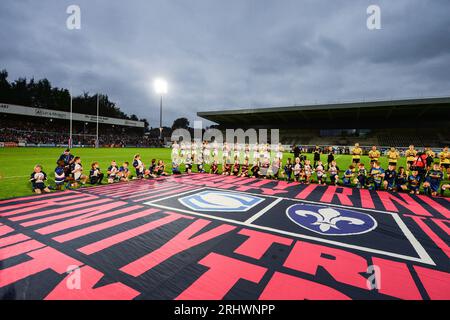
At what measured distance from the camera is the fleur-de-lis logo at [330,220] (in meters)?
4.96

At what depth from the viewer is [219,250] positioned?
3.89 m

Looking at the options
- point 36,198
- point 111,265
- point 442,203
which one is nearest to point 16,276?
point 111,265

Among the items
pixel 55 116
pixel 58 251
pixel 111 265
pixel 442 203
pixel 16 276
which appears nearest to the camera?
pixel 16 276

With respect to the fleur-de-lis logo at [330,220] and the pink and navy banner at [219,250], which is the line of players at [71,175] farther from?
the fleur-de-lis logo at [330,220]

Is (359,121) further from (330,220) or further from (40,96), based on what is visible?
(40,96)

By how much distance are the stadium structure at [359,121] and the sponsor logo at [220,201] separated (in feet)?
110

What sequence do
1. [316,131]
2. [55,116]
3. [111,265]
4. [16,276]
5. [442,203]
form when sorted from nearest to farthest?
[16,276] → [111,265] → [442,203] → [55,116] → [316,131]

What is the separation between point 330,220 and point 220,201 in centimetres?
348

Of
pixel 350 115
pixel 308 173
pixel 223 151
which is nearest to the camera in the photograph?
pixel 308 173

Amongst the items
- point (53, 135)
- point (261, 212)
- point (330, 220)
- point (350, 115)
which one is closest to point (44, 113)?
point (53, 135)

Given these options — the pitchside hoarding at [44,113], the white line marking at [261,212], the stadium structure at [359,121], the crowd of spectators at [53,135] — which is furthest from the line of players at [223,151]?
the pitchside hoarding at [44,113]
